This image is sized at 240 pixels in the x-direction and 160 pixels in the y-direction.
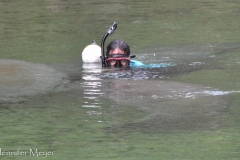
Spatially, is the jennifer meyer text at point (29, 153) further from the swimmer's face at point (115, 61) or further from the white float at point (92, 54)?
the white float at point (92, 54)

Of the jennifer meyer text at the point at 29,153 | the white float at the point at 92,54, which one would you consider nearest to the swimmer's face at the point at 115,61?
the white float at the point at 92,54

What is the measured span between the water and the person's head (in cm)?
15

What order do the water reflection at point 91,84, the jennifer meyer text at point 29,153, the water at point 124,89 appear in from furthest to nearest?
the water reflection at point 91,84, the water at point 124,89, the jennifer meyer text at point 29,153

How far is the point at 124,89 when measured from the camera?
822 cm

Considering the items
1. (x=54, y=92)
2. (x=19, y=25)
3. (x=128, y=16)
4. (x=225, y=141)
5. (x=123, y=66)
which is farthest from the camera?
(x=128, y=16)

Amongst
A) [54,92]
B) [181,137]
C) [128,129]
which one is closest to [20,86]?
[54,92]

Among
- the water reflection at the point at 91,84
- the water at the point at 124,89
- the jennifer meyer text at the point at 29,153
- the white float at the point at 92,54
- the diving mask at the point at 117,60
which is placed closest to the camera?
the jennifer meyer text at the point at 29,153

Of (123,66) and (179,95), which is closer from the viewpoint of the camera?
(179,95)

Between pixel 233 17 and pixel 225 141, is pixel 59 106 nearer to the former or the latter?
pixel 225 141

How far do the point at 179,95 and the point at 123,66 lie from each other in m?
2.22

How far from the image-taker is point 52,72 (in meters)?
9.74

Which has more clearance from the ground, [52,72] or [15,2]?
[15,2]

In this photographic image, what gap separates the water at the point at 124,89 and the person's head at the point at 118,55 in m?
0.15

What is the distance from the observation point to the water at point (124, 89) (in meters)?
5.72
